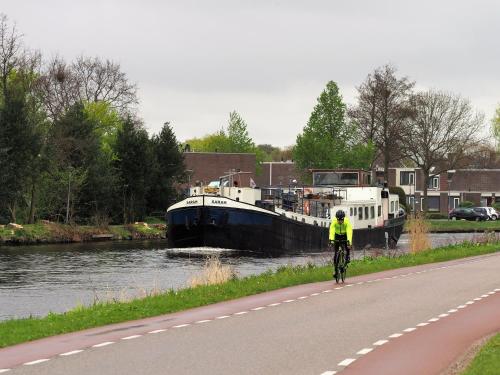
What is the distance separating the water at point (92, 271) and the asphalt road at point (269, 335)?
4.98 m

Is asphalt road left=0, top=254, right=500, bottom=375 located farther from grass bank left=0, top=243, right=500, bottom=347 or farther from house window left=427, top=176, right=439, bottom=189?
house window left=427, top=176, right=439, bottom=189

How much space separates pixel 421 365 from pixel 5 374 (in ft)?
17.7

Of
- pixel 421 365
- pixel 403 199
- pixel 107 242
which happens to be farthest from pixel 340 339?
pixel 403 199

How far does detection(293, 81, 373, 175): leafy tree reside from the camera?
3290 inches

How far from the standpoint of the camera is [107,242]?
60281 mm

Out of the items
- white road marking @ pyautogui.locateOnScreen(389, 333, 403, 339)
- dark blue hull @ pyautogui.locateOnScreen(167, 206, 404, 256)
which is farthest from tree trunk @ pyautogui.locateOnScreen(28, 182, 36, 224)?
white road marking @ pyautogui.locateOnScreen(389, 333, 403, 339)

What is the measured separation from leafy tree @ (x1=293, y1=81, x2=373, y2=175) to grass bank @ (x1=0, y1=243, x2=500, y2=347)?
51932mm

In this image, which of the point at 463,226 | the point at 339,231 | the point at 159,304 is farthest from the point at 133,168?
→ the point at 159,304

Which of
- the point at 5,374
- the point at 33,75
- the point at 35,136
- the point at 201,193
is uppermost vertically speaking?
the point at 33,75

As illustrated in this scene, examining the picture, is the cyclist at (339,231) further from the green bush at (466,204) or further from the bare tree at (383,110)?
the green bush at (466,204)

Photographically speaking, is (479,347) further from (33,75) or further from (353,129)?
(353,129)

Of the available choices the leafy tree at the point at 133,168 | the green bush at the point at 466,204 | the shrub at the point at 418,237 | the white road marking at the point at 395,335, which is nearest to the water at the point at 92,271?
the shrub at the point at 418,237

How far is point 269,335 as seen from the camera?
1487cm

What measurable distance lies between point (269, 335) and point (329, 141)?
229ft
